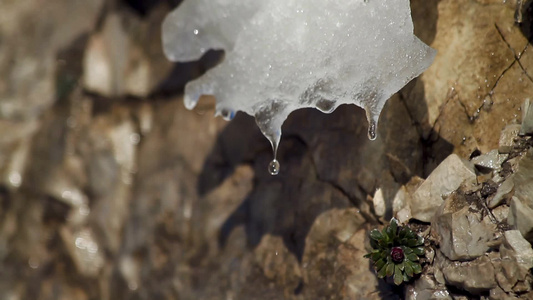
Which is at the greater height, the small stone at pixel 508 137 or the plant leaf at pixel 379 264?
the small stone at pixel 508 137

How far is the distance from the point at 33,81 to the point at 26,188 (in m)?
0.83

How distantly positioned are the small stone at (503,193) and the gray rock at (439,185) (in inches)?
5.8

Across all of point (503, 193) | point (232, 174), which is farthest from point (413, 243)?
point (232, 174)

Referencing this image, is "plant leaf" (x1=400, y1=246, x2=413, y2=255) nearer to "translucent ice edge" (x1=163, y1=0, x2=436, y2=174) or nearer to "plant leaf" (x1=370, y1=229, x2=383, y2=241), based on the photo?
"plant leaf" (x1=370, y1=229, x2=383, y2=241)

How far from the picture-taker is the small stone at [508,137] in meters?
2.25

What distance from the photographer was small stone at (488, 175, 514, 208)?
82.7 inches

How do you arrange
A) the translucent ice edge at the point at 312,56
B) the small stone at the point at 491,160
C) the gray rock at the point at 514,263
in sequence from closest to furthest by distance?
the gray rock at the point at 514,263 < the small stone at the point at 491,160 < the translucent ice edge at the point at 312,56

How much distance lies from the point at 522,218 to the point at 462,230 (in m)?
0.24

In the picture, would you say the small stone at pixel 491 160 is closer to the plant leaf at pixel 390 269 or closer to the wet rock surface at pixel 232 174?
the wet rock surface at pixel 232 174

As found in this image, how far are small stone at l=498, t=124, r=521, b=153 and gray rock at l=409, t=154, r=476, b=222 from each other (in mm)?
148

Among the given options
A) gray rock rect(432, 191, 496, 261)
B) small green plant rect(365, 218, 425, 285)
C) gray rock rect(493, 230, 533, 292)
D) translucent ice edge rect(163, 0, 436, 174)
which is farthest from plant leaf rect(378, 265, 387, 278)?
translucent ice edge rect(163, 0, 436, 174)

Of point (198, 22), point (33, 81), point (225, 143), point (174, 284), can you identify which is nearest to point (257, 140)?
point (225, 143)

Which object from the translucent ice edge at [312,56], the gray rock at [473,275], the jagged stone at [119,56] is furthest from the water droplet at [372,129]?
the jagged stone at [119,56]

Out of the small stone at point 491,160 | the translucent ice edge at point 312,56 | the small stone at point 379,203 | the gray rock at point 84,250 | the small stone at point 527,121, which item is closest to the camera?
the small stone at point 527,121
